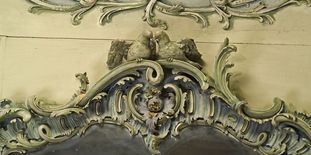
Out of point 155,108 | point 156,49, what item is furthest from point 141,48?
point 155,108

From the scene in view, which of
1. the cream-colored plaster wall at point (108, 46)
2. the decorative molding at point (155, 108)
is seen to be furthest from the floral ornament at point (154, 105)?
the cream-colored plaster wall at point (108, 46)

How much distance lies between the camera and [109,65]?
4.54ft

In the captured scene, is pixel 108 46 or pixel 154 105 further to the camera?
pixel 108 46

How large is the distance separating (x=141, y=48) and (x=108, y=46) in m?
0.15

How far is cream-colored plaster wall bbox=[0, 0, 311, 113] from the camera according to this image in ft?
4.50

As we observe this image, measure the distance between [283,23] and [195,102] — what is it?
0.31 m

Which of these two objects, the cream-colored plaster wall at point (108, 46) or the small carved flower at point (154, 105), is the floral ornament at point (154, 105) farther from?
the cream-colored plaster wall at point (108, 46)

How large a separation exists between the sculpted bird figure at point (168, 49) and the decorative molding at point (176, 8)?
0.38 feet

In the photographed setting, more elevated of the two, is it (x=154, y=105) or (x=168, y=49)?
(x=168, y=49)

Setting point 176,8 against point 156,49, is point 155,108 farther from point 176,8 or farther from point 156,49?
point 176,8

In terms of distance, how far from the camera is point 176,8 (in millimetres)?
1445

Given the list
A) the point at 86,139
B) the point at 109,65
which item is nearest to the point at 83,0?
the point at 109,65

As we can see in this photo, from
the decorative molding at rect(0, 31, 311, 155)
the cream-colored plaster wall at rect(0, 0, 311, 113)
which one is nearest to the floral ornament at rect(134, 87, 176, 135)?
the decorative molding at rect(0, 31, 311, 155)

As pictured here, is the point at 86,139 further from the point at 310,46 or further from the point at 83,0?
the point at 310,46
